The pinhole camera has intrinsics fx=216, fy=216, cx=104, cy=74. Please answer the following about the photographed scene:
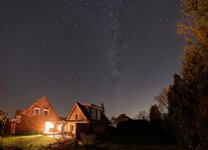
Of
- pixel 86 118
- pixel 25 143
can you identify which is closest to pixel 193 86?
pixel 25 143

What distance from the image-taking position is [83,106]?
46.4 meters

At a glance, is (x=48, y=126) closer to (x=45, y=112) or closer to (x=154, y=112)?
(x=45, y=112)

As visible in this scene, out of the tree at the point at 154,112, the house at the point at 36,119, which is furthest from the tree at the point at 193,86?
the tree at the point at 154,112

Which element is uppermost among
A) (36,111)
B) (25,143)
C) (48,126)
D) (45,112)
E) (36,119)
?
(36,111)

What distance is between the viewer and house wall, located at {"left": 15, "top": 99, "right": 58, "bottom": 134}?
45600mm

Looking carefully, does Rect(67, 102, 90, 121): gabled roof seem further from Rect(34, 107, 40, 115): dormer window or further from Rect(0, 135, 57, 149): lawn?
Rect(0, 135, 57, 149): lawn

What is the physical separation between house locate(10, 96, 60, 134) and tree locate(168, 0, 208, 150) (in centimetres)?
3826

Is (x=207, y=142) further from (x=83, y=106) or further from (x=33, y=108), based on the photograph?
(x=33, y=108)

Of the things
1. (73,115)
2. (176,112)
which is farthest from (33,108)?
(176,112)

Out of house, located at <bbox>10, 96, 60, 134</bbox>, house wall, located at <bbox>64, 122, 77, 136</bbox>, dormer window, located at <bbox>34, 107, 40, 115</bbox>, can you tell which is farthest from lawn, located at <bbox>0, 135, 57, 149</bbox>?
dormer window, located at <bbox>34, 107, 40, 115</bbox>

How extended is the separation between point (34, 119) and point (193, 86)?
41041 millimetres

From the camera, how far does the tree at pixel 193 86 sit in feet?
41.3

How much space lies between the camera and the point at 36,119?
47.8 m

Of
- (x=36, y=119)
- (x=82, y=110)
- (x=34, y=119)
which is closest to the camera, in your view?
(x=82, y=110)
